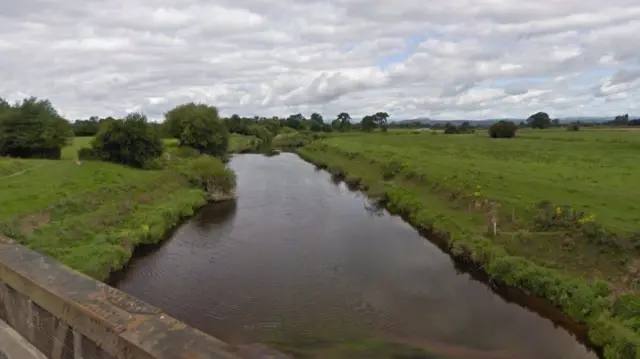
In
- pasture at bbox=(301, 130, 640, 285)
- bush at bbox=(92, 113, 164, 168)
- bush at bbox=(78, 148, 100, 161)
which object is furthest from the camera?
bush at bbox=(92, 113, 164, 168)

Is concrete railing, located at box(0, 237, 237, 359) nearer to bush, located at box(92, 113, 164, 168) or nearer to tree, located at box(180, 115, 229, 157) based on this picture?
bush, located at box(92, 113, 164, 168)

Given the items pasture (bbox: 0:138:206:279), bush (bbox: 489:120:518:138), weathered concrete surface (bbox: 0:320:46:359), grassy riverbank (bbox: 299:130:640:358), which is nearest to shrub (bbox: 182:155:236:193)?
pasture (bbox: 0:138:206:279)

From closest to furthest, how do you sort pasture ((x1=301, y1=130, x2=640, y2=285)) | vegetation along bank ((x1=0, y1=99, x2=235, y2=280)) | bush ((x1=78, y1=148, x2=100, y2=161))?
pasture ((x1=301, y1=130, x2=640, y2=285)) → vegetation along bank ((x1=0, y1=99, x2=235, y2=280)) → bush ((x1=78, y1=148, x2=100, y2=161))

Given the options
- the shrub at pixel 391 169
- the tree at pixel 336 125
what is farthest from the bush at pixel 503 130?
the tree at pixel 336 125

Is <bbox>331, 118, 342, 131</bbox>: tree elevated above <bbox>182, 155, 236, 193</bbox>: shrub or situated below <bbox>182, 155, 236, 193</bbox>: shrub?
above

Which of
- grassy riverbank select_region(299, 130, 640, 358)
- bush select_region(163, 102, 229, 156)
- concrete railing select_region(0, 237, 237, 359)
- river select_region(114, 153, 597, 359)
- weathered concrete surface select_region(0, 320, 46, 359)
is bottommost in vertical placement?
river select_region(114, 153, 597, 359)

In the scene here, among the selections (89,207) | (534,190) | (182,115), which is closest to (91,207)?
(89,207)

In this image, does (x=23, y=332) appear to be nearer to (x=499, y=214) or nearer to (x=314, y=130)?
(x=499, y=214)

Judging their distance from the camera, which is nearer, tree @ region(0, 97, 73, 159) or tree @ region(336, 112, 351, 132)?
tree @ region(0, 97, 73, 159)

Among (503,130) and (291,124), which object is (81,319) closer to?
(503,130)
